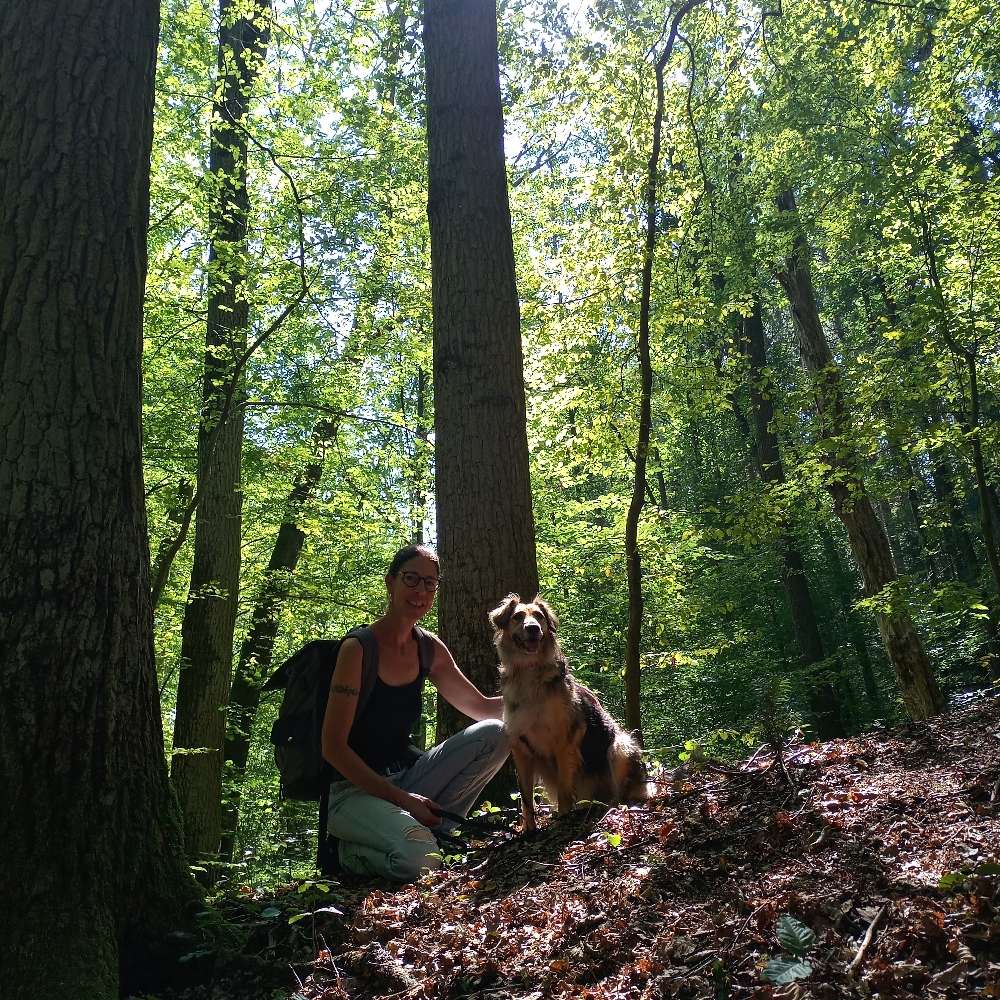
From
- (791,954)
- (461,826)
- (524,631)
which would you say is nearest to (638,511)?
(524,631)

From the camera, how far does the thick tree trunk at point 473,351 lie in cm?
516

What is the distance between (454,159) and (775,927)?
5.01 meters

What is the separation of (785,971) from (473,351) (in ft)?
13.6

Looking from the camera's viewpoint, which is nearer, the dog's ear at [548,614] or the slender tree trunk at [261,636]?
the dog's ear at [548,614]

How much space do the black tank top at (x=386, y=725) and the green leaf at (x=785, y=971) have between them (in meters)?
2.86

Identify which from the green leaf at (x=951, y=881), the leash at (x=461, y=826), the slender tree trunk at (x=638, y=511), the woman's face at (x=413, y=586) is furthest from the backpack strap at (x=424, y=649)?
the green leaf at (x=951, y=881)

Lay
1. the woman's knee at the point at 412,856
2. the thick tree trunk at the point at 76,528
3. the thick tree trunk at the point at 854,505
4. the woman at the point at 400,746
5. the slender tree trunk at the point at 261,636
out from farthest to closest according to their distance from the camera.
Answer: the slender tree trunk at the point at 261,636, the thick tree trunk at the point at 854,505, the woman at the point at 400,746, the woman's knee at the point at 412,856, the thick tree trunk at the point at 76,528

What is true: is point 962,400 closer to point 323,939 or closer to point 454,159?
point 454,159

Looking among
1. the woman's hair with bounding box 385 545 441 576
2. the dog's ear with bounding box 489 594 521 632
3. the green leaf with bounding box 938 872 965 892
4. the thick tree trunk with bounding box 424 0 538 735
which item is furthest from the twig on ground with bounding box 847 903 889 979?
the thick tree trunk with bounding box 424 0 538 735

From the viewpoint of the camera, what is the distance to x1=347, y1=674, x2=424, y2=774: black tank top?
4.55 meters

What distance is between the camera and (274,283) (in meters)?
9.53

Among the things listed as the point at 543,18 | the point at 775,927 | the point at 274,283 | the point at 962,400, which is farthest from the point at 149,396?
the point at 775,927

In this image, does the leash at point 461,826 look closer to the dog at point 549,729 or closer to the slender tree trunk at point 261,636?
the dog at point 549,729

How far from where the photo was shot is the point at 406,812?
4.21 meters
